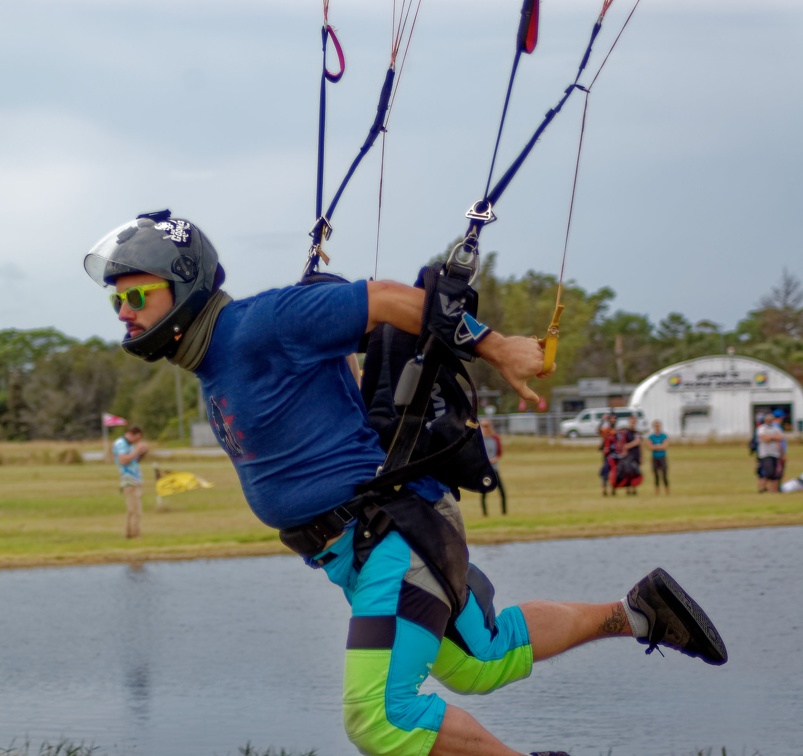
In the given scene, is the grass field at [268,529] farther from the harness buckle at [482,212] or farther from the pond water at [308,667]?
the harness buckle at [482,212]

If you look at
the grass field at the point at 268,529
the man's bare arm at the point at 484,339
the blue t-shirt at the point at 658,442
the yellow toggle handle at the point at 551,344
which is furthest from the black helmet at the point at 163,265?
the blue t-shirt at the point at 658,442

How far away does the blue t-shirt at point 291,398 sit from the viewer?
3.31 metres

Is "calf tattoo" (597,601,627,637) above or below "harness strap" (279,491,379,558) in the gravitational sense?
below

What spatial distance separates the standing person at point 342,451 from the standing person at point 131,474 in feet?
42.0

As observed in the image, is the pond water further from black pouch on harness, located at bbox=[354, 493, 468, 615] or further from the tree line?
the tree line

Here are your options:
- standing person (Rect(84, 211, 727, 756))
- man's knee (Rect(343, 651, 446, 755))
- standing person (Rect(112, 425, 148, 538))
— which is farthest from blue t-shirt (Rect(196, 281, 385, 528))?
standing person (Rect(112, 425, 148, 538))

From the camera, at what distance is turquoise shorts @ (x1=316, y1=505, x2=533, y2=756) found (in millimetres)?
3301

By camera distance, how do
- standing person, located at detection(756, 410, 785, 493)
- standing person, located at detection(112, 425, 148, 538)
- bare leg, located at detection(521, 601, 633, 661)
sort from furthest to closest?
standing person, located at detection(756, 410, 785, 493)
standing person, located at detection(112, 425, 148, 538)
bare leg, located at detection(521, 601, 633, 661)

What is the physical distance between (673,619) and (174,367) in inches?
3858

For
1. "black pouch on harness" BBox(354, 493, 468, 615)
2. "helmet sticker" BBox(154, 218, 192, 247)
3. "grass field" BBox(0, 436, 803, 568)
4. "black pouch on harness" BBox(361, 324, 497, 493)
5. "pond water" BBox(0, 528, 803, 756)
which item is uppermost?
"helmet sticker" BBox(154, 218, 192, 247)

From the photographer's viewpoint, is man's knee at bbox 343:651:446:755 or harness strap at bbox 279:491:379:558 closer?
man's knee at bbox 343:651:446:755

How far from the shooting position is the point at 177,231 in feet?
11.6

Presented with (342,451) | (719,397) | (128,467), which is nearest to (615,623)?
(342,451)

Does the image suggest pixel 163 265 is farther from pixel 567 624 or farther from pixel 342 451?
pixel 567 624
